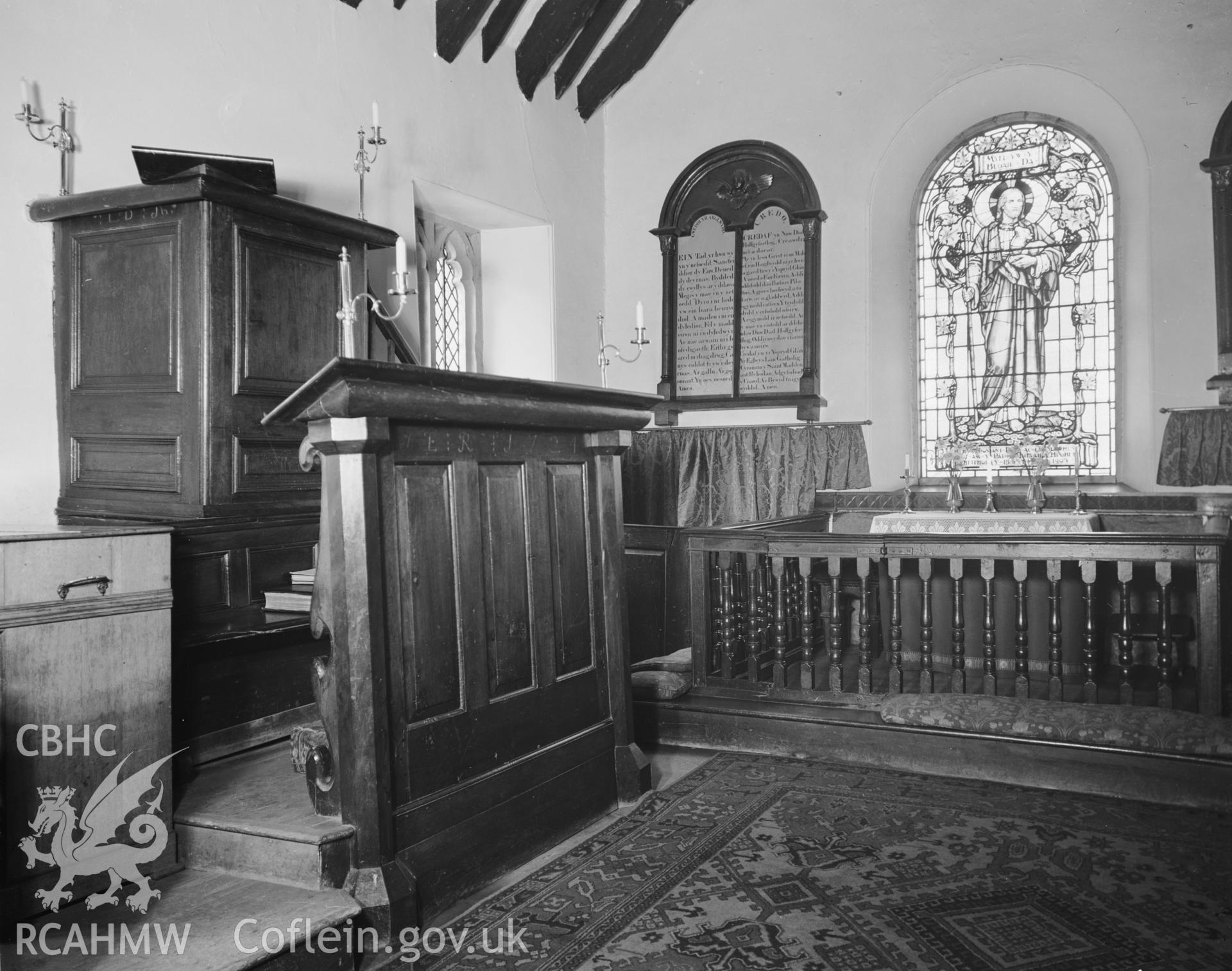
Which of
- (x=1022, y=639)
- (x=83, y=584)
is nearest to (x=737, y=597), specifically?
(x=1022, y=639)

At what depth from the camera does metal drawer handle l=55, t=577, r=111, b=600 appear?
97.8 inches

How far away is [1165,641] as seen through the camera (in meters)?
3.70

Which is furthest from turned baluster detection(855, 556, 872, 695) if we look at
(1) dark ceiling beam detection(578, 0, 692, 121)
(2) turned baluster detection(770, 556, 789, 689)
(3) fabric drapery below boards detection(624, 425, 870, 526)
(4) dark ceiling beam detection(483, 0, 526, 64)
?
(1) dark ceiling beam detection(578, 0, 692, 121)

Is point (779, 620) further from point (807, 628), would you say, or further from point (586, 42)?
point (586, 42)

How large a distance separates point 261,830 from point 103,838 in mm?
372

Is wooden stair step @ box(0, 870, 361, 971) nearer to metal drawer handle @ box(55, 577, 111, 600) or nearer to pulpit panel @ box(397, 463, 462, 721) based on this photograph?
pulpit panel @ box(397, 463, 462, 721)

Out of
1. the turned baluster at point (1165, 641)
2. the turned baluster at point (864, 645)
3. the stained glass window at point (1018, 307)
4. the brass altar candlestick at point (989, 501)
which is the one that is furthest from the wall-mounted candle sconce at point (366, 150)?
the stained glass window at point (1018, 307)

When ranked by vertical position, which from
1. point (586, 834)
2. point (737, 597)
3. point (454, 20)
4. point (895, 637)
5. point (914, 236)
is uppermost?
point (454, 20)

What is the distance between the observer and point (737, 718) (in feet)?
13.6

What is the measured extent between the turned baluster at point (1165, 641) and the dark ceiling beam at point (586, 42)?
5.17 m

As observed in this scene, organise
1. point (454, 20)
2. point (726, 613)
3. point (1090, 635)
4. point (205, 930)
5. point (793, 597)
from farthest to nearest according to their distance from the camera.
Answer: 1. point (454, 20)
2. point (793, 597)
3. point (726, 613)
4. point (1090, 635)
5. point (205, 930)

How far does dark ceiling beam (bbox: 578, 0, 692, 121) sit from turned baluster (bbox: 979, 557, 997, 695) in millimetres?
5167

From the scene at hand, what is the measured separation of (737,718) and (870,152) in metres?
4.54

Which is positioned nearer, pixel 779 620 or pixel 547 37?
pixel 779 620
